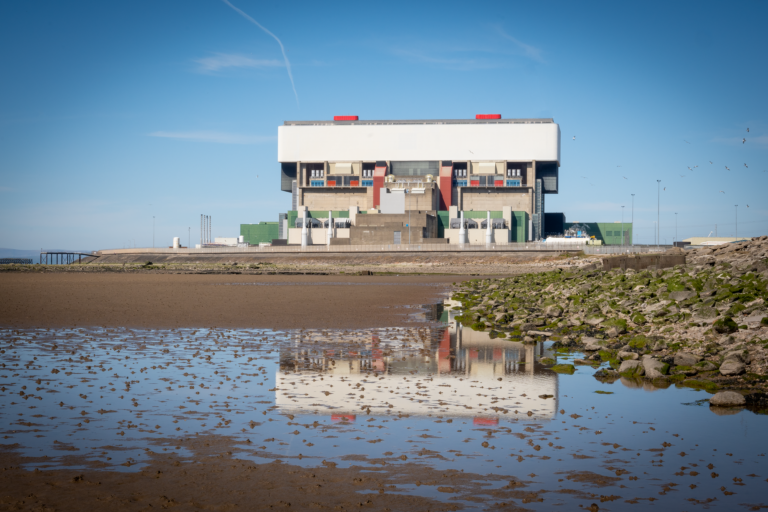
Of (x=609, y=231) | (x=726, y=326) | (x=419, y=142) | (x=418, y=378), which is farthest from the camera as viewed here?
(x=609, y=231)

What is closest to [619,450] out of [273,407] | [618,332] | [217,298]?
[273,407]

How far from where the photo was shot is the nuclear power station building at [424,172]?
13062 centimetres

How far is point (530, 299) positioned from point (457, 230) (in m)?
99.8

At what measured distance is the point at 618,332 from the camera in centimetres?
1717

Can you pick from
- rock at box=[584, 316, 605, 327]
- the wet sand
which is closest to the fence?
rock at box=[584, 316, 605, 327]

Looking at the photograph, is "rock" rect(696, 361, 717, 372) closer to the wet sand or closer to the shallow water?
the shallow water

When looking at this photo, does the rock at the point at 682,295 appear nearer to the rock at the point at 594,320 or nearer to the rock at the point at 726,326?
the rock at the point at 594,320

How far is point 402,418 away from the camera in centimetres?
925

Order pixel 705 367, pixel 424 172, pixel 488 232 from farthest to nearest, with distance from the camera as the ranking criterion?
pixel 424 172 → pixel 488 232 → pixel 705 367

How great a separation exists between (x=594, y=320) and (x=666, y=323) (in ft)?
9.82

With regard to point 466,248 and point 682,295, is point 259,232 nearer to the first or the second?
point 466,248

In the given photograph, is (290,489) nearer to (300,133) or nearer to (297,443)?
(297,443)

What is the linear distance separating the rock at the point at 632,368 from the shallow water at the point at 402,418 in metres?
0.64

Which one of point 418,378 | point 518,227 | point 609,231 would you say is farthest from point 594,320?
point 609,231
